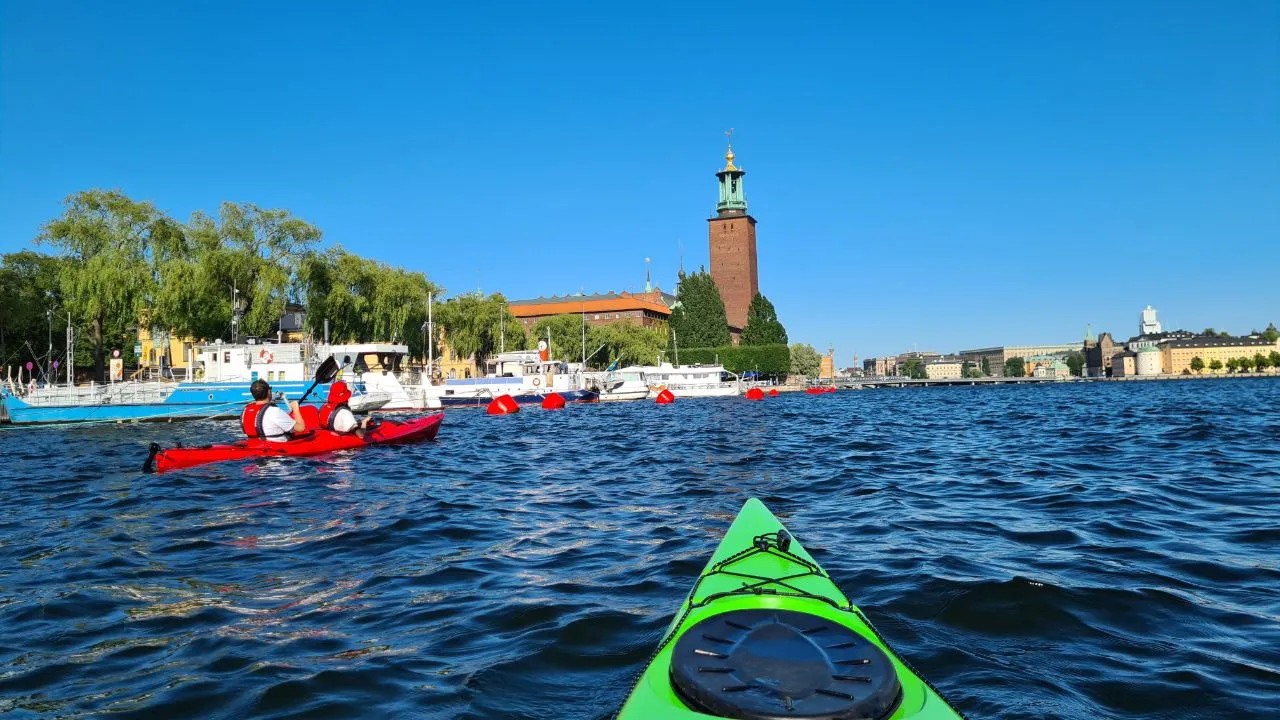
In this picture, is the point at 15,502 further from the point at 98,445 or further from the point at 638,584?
the point at 98,445

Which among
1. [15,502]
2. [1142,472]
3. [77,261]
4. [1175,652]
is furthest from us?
[77,261]

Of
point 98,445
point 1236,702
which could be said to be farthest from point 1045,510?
point 98,445

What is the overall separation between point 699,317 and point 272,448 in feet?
277

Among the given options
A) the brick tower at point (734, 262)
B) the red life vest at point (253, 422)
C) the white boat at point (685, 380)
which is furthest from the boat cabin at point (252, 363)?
the brick tower at point (734, 262)

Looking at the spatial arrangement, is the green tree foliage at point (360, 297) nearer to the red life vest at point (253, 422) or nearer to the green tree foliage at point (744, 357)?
the red life vest at point (253, 422)

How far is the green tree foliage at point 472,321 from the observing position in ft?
221

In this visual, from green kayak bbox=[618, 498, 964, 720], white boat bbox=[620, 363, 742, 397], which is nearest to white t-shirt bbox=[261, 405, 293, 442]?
green kayak bbox=[618, 498, 964, 720]

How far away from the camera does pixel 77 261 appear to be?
45.0 m

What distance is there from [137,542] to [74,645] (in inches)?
151

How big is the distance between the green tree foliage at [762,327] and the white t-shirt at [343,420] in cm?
8644

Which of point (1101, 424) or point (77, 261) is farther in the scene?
point (77, 261)

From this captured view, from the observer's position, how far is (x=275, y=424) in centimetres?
1537

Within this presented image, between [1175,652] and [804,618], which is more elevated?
[804,618]

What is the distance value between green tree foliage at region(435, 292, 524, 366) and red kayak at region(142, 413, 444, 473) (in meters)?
47.4
